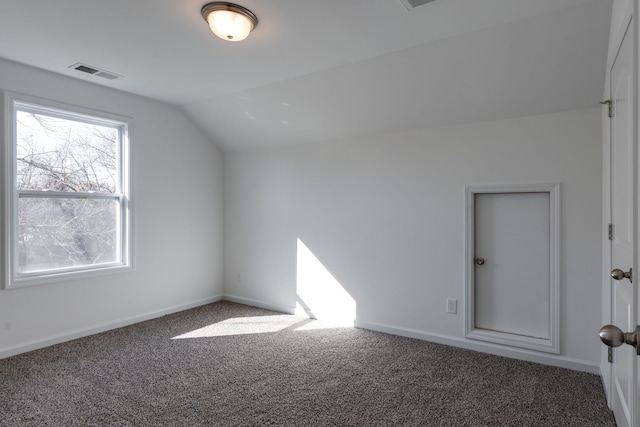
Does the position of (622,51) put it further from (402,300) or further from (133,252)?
(133,252)

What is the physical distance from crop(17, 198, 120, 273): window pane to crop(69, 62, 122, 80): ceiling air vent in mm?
1245

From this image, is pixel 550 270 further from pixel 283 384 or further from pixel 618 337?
pixel 618 337

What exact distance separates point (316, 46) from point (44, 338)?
11.7ft

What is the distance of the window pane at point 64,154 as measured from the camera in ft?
11.4

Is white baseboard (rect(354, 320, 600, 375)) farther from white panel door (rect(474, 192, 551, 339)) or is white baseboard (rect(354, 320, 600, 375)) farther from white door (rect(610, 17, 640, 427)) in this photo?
white door (rect(610, 17, 640, 427))

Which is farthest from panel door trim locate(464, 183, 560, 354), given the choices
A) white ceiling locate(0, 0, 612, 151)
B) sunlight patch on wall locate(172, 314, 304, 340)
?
sunlight patch on wall locate(172, 314, 304, 340)

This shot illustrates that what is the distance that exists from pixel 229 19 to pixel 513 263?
299 centimetres

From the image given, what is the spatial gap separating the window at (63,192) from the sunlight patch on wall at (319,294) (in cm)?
194

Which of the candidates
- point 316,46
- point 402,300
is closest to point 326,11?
point 316,46

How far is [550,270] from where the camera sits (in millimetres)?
3172

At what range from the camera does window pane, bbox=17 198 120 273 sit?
3477 millimetres

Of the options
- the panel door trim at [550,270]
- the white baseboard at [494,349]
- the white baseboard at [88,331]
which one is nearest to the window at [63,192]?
the white baseboard at [88,331]

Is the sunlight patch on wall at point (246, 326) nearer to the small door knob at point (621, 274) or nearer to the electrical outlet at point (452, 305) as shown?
the electrical outlet at point (452, 305)

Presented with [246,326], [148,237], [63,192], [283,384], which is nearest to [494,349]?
[283,384]
